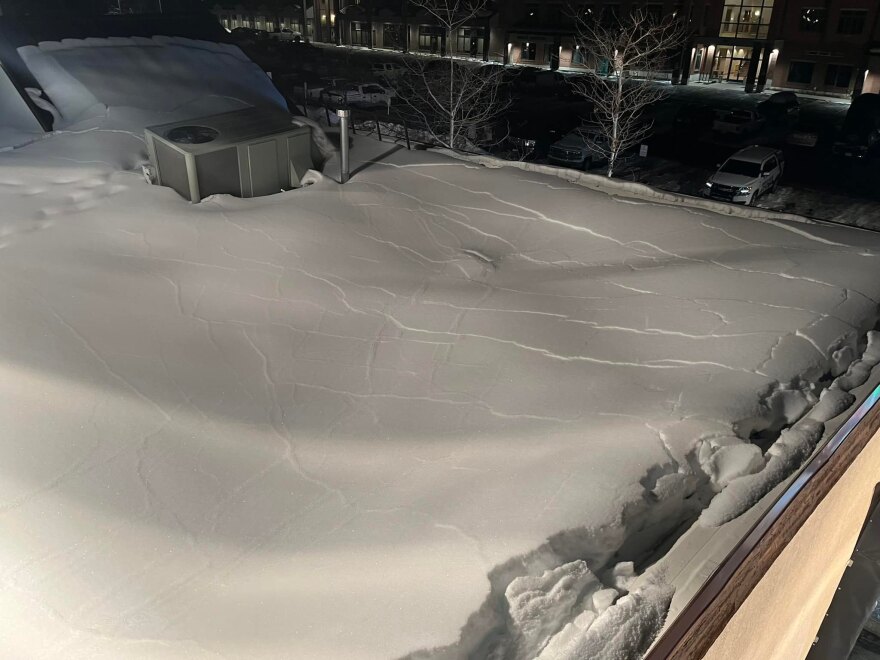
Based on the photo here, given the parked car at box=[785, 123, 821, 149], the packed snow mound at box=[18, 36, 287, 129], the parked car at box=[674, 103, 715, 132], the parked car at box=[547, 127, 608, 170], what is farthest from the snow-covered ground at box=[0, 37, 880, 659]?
the parked car at box=[674, 103, 715, 132]

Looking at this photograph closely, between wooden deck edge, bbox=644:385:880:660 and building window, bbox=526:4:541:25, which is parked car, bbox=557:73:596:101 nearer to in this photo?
building window, bbox=526:4:541:25

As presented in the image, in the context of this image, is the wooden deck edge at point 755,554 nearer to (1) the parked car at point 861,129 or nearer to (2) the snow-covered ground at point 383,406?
(2) the snow-covered ground at point 383,406

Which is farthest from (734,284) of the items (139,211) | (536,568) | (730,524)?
(139,211)

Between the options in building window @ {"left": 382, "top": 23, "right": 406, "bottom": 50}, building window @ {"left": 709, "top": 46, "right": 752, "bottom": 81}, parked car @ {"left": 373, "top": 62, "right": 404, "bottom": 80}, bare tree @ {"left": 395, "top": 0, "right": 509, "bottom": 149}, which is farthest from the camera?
building window @ {"left": 709, "top": 46, "right": 752, "bottom": 81}

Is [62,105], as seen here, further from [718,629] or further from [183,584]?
[718,629]

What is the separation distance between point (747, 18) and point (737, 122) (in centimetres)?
518

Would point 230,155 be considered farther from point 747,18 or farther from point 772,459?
point 747,18

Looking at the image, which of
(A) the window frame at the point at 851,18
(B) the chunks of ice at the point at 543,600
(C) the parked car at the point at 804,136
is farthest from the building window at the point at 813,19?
(B) the chunks of ice at the point at 543,600

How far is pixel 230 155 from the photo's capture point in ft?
25.3

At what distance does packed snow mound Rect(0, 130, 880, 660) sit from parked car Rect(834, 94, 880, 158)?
13743 mm

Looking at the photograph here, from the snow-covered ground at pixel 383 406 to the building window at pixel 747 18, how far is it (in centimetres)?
1855

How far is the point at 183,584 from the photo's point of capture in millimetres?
3400

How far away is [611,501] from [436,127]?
1770 centimetres

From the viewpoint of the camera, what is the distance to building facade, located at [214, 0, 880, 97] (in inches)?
829
